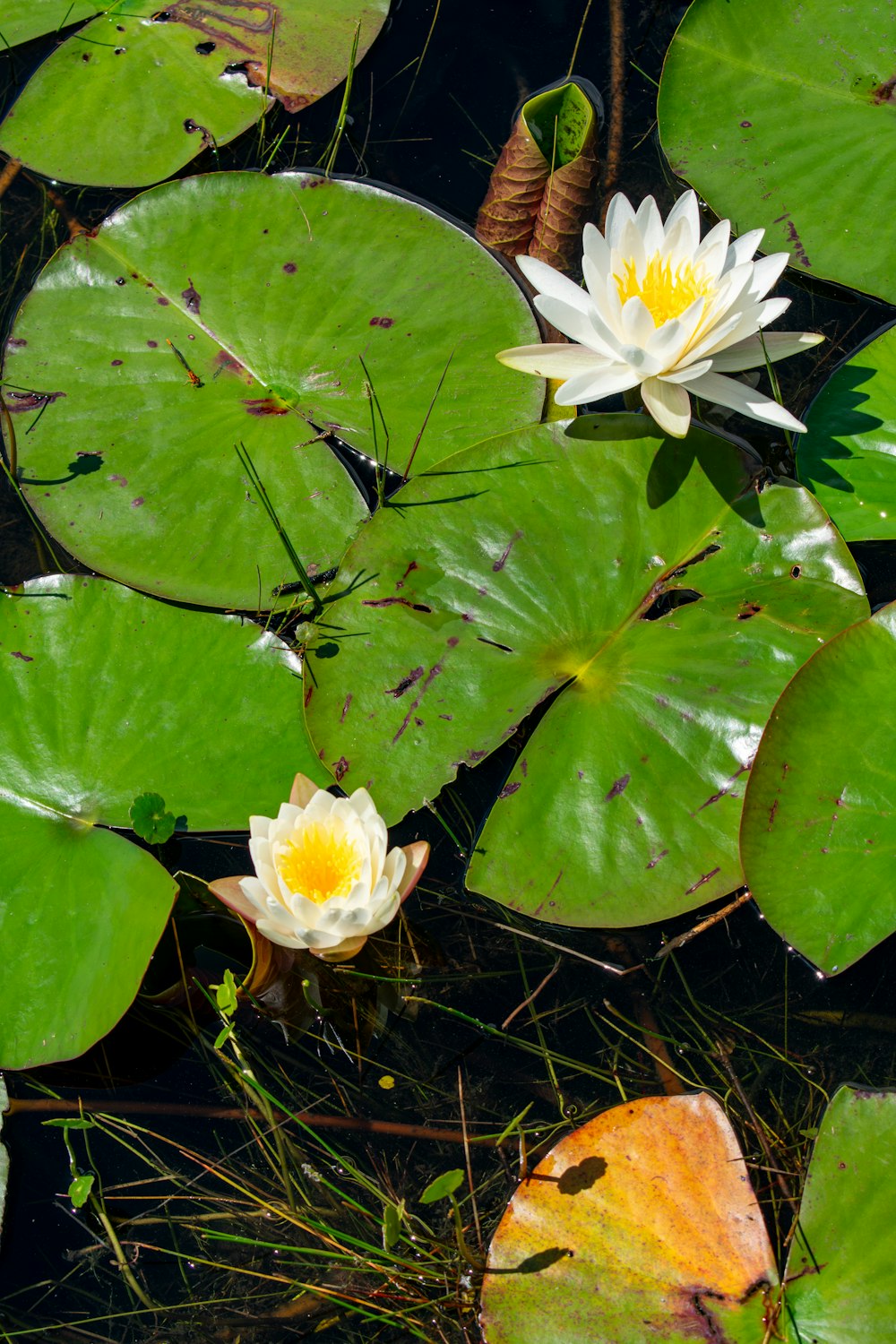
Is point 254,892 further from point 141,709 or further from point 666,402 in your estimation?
point 666,402

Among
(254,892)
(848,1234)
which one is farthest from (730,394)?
(848,1234)

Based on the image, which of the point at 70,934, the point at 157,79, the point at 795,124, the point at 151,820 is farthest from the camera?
the point at 157,79

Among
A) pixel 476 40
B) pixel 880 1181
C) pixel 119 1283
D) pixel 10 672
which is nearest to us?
pixel 880 1181

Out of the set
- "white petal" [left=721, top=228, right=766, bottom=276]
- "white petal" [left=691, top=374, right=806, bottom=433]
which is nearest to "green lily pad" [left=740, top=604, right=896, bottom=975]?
"white petal" [left=691, top=374, right=806, bottom=433]

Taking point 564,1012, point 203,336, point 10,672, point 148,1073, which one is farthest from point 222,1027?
point 203,336

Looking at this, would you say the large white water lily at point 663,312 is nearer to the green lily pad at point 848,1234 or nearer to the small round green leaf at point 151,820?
the small round green leaf at point 151,820

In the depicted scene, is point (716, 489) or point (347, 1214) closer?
point (347, 1214)

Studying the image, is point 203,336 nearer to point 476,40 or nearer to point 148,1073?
point 476,40
